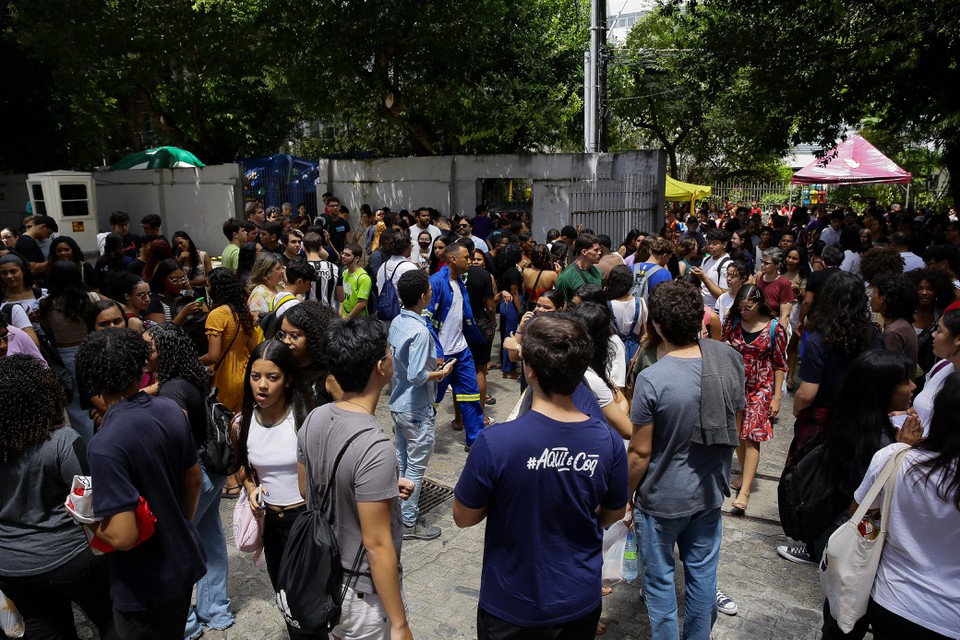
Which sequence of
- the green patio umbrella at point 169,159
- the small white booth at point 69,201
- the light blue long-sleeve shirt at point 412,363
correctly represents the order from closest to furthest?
the light blue long-sleeve shirt at point 412,363, the small white booth at point 69,201, the green patio umbrella at point 169,159

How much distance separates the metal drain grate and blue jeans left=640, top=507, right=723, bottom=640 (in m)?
2.38

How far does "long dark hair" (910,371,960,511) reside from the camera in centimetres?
237

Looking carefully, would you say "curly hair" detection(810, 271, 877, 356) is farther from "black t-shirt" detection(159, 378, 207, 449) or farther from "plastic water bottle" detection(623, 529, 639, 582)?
"black t-shirt" detection(159, 378, 207, 449)

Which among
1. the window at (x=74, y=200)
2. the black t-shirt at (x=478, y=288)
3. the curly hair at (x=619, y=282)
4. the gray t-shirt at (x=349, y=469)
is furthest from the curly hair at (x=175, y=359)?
the window at (x=74, y=200)

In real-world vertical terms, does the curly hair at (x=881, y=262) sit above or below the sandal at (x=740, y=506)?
above

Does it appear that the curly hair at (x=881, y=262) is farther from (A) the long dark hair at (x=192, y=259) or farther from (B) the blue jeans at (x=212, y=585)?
(A) the long dark hair at (x=192, y=259)

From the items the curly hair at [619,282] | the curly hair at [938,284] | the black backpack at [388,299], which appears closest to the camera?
the curly hair at [938,284]

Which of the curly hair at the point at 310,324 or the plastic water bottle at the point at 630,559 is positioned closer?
the curly hair at the point at 310,324

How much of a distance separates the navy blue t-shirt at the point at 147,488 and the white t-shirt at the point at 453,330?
3.32m

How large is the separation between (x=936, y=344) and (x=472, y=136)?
12543mm

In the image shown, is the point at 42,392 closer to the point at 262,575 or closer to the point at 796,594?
the point at 262,575

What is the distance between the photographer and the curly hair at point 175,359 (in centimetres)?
347

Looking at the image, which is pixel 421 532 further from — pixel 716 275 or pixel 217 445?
pixel 716 275

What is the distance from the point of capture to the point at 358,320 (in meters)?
2.80
